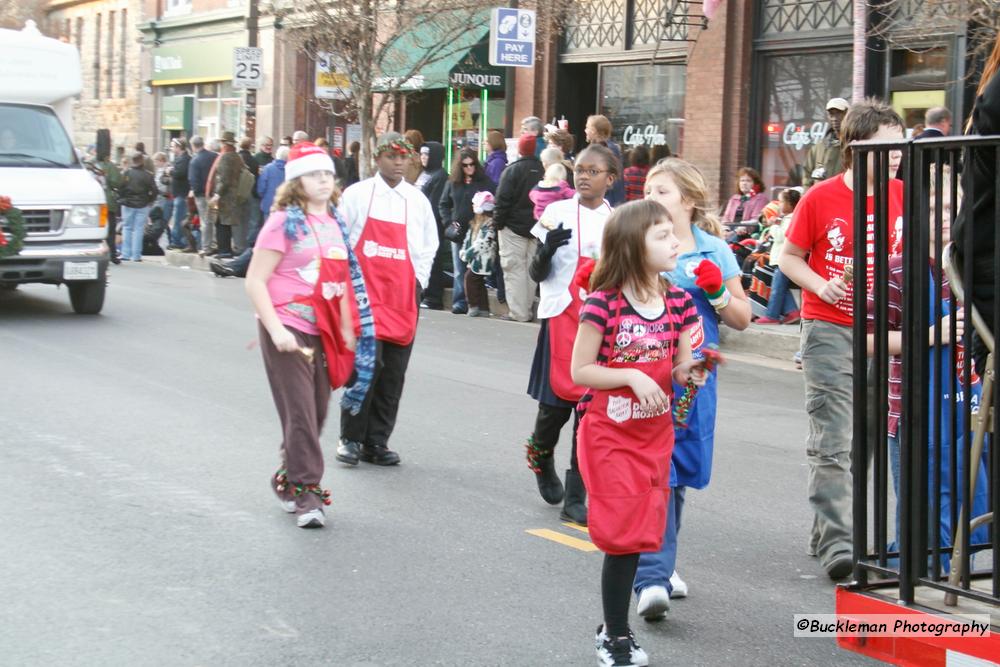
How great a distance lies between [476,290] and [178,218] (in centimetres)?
960

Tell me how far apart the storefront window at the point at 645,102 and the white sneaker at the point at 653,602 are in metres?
15.6

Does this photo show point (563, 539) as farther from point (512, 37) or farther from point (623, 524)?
point (512, 37)

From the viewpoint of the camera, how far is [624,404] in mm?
4418

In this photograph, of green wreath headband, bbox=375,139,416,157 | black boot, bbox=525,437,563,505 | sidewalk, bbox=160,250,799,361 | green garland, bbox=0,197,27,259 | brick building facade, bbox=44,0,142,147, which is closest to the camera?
black boot, bbox=525,437,563,505

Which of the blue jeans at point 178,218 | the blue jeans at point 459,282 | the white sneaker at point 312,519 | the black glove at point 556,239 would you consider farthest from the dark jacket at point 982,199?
the blue jeans at point 178,218

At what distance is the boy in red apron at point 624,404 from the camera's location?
14.4 ft

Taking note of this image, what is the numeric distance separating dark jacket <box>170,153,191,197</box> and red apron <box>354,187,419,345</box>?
16.0 meters

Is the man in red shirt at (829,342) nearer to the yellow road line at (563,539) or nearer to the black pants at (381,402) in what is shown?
the yellow road line at (563,539)

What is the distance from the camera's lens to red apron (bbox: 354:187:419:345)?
25.0ft

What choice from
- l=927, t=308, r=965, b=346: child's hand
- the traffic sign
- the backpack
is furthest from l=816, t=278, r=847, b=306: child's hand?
the backpack

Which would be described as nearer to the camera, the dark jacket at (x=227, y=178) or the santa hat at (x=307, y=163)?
the santa hat at (x=307, y=163)

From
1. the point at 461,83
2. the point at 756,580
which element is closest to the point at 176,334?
the point at 756,580

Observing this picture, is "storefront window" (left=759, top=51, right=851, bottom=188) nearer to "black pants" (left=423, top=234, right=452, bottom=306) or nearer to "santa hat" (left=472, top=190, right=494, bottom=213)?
"black pants" (left=423, top=234, right=452, bottom=306)

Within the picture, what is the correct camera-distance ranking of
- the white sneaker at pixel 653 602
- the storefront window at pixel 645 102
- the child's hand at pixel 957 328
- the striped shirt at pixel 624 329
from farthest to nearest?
the storefront window at pixel 645 102
the white sneaker at pixel 653 602
the striped shirt at pixel 624 329
the child's hand at pixel 957 328
